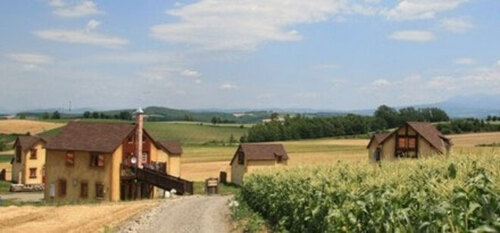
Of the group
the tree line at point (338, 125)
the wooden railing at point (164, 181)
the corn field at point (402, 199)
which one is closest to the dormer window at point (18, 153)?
the wooden railing at point (164, 181)

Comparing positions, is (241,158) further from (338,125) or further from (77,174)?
(338,125)

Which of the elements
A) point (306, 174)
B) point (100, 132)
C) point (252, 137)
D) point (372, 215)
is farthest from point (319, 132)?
point (372, 215)

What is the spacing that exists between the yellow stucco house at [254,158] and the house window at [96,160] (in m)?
21.5

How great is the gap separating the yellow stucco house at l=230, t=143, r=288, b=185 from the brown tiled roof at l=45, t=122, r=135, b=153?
1866 centimetres

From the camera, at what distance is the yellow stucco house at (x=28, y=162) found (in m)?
77.9

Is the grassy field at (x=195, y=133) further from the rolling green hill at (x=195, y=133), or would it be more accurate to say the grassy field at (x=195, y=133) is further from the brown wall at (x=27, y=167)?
the brown wall at (x=27, y=167)

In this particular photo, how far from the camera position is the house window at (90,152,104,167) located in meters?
56.5

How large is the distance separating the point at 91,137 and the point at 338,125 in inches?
3786

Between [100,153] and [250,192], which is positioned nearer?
[250,192]

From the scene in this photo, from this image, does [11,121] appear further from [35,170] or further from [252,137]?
[35,170]

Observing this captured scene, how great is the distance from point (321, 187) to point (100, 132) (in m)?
47.2

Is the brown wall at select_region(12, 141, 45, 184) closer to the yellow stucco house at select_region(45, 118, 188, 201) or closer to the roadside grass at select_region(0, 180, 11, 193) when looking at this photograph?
the roadside grass at select_region(0, 180, 11, 193)

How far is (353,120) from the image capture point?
→ 483ft

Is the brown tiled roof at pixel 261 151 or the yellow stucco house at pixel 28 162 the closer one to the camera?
the brown tiled roof at pixel 261 151
